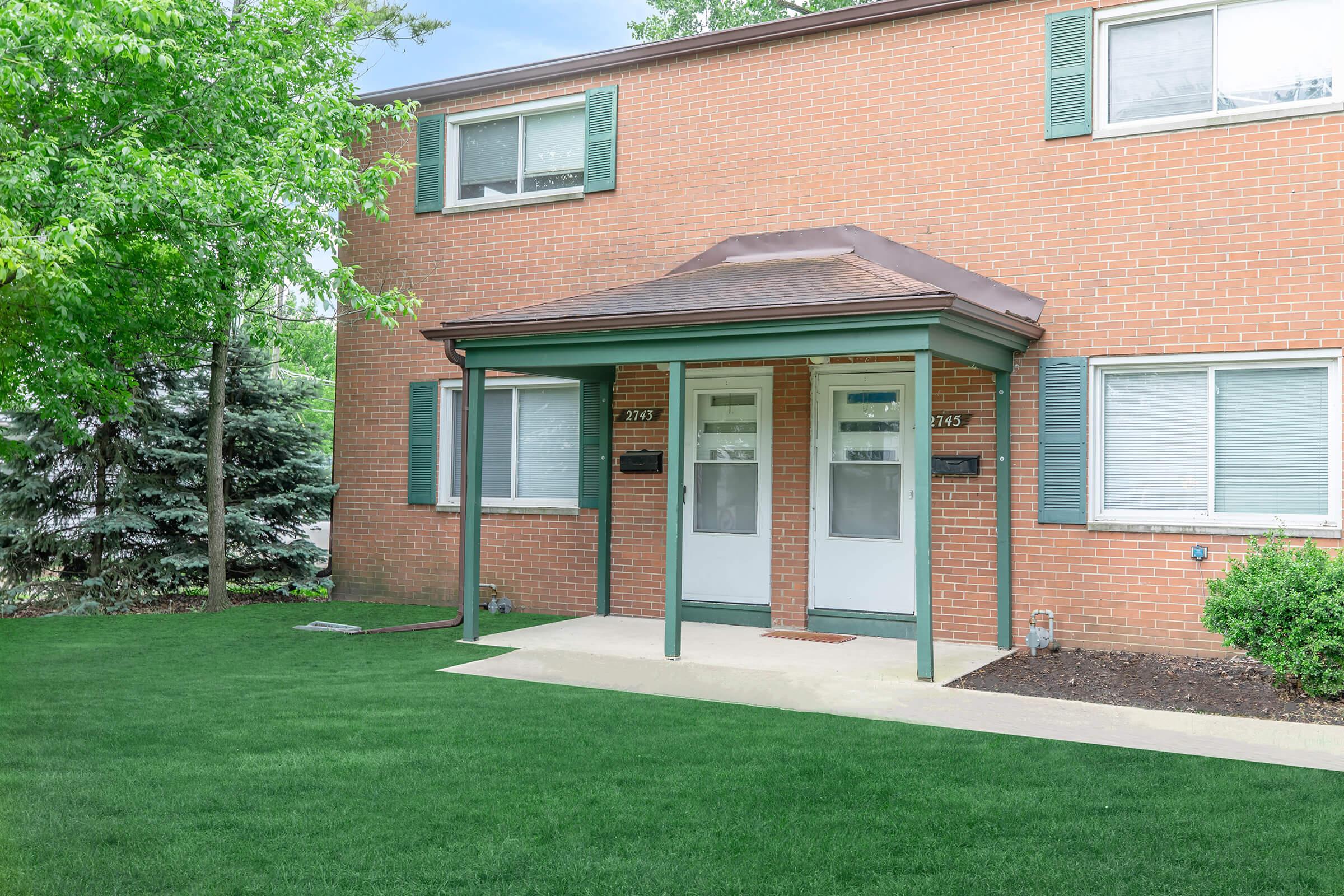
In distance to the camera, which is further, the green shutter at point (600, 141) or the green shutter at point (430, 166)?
the green shutter at point (430, 166)

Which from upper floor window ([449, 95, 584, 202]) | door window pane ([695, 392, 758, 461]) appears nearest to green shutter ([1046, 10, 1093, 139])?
door window pane ([695, 392, 758, 461])

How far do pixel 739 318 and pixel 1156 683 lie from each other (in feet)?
12.3

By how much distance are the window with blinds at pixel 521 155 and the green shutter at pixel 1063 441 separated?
5049mm

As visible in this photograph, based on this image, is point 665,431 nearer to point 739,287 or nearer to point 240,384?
point 739,287

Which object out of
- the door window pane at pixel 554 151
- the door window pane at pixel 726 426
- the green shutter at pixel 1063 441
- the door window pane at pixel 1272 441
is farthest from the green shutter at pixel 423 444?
the door window pane at pixel 1272 441

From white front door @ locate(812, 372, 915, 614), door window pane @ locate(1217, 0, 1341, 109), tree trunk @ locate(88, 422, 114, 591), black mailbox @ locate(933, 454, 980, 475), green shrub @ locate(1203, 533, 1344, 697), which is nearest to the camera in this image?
green shrub @ locate(1203, 533, 1344, 697)

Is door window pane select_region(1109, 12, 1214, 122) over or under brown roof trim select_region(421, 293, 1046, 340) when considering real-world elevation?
over

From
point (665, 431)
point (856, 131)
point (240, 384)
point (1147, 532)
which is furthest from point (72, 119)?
point (1147, 532)

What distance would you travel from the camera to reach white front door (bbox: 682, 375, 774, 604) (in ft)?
32.2

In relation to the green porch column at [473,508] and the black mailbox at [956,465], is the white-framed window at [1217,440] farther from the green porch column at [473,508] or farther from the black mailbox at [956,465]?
the green porch column at [473,508]

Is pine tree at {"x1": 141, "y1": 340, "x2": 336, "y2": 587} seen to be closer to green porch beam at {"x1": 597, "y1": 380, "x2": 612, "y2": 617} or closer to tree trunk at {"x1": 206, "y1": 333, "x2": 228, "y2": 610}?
tree trunk at {"x1": 206, "y1": 333, "x2": 228, "y2": 610}

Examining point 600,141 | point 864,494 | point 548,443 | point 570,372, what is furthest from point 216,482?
point 864,494

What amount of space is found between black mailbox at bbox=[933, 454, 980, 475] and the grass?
128 inches

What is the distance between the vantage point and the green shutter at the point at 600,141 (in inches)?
424
